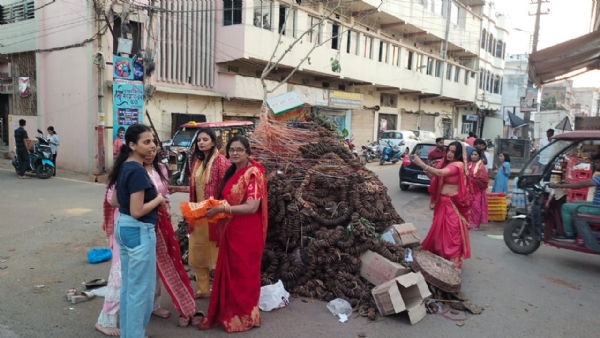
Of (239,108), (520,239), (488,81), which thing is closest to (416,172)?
(520,239)

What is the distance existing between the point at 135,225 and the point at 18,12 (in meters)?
17.7

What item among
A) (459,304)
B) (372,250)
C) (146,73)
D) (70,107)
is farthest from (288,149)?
(70,107)

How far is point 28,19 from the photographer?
1551 cm

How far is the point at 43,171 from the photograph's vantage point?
11922mm

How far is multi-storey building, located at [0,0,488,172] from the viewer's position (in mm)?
13445

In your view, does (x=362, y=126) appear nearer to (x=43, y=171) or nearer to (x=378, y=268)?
(x=43, y=171)

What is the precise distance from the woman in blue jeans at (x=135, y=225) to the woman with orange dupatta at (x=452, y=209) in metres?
3.36

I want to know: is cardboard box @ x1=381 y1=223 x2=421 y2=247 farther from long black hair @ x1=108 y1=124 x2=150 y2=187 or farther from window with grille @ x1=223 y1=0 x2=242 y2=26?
window with grille @ x1=223 y1=0 x2=242 y2=26

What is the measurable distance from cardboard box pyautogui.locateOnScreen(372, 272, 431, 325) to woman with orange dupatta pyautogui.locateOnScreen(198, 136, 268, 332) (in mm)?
1143

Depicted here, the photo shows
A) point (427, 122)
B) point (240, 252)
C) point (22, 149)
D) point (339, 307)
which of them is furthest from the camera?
point (427, 122)

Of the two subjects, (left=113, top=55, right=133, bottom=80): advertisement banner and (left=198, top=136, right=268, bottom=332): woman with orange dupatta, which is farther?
(left=113, top=55, right=133, bottom=80): advertisement banner

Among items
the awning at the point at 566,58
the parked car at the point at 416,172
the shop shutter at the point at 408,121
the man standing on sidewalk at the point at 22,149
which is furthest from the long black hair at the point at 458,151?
the shop shutter at the point at 408,121

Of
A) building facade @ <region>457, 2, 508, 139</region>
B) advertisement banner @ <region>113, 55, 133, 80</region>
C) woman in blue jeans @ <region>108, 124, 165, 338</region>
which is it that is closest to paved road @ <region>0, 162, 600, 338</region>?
woman in blue jeans @ <region>108, 124, 165, 338</region>

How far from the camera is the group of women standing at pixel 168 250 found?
2.85 metres
